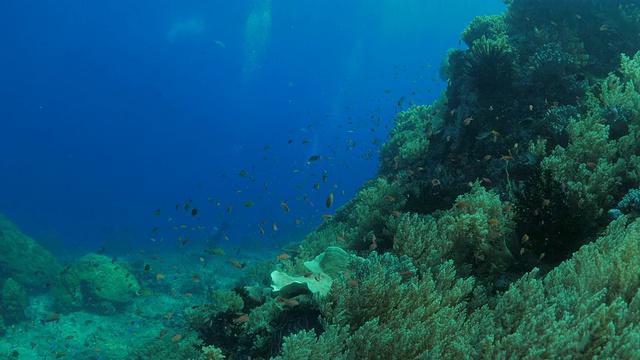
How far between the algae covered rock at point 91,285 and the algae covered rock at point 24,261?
3.00 metres

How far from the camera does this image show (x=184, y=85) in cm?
15438

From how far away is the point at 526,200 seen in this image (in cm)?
504

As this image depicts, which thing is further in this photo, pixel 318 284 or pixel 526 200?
pixel 526 200

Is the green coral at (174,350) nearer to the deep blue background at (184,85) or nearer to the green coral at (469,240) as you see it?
the green coral at (469,240)

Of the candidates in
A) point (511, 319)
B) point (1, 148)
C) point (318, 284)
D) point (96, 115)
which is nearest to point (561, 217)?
point (511, 319)

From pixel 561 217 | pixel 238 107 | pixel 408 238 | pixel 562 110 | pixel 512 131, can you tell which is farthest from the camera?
pixel 238 107

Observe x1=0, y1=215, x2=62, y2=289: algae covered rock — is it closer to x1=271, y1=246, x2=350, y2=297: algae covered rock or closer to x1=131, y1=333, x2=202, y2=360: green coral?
x1=131, y1=333, x2=202, y2=360: green coral

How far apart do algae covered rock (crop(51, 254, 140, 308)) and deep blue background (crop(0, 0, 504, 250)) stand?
258 ft

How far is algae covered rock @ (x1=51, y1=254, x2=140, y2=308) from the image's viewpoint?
17.6 metres

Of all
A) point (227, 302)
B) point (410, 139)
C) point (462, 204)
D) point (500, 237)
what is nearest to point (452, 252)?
point (500, 237)

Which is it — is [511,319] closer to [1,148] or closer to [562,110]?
[562,110]

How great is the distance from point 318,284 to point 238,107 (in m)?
174

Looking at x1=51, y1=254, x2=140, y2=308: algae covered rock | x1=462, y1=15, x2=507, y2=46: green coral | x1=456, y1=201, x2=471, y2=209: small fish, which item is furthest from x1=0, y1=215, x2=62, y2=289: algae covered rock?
x1=462, y1=15, x2=507, y2=46: green coral

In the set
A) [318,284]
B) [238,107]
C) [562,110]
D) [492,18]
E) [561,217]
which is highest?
[238,107]
